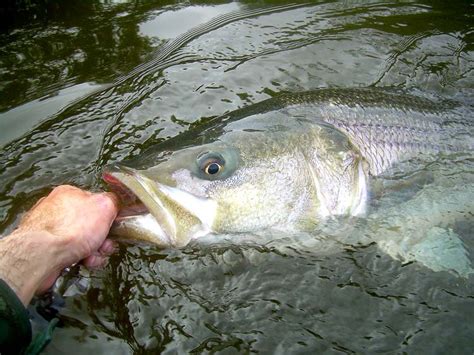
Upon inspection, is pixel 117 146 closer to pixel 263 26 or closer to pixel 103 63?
pixel 103 63

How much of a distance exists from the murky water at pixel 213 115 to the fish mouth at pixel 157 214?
0.34 metres

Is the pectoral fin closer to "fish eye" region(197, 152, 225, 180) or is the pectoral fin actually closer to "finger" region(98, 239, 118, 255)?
"fish eye" region(197, 152, 225, 180)

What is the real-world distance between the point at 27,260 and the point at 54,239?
0.15 m

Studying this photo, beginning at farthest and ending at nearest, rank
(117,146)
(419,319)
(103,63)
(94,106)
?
(103,63) → (94,106) → (117,146) → (419,319)

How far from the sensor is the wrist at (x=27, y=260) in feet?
7.83

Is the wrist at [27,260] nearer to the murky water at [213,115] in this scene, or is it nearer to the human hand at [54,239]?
the human hand at [54,239]

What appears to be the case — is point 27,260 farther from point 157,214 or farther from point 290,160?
point 290,160

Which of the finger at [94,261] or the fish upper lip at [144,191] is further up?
the fish upper lip at [144,191]

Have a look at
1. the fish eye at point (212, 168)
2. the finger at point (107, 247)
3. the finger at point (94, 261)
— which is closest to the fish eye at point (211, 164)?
the fish eye at point (212, 168)

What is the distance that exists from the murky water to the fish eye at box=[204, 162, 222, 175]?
46 centimetres

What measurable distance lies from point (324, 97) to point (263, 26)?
2.68 m

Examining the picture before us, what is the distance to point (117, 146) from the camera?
13.6 ft

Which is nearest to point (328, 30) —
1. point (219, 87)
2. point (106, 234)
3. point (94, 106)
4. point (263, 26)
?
point (263, 26)

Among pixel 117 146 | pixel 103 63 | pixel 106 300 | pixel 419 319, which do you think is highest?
pixel 103 63
